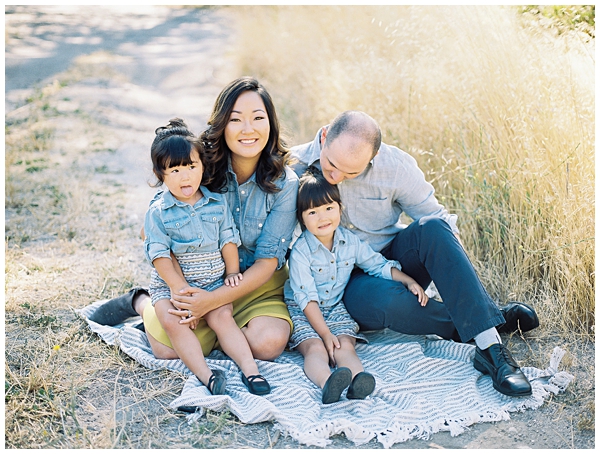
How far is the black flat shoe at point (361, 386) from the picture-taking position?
263cm

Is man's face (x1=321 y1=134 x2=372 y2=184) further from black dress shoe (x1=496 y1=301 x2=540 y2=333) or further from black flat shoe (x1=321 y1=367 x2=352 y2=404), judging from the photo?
black dress shoe (x1=496 y1=301 x2=540 y2=333)

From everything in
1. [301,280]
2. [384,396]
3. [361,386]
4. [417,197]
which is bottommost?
[384,396]

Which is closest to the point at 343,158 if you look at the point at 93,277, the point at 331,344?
the point at 331,344

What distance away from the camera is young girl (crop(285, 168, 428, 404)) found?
9.75 feet

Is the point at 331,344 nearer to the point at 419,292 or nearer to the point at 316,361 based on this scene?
the point at 316,361

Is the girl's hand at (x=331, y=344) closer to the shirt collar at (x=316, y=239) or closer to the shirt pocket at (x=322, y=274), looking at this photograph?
the shirt pocket at (x=322, y=274)

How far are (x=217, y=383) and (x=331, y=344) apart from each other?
1.92ft

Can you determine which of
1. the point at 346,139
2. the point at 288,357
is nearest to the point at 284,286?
the point at 288,357

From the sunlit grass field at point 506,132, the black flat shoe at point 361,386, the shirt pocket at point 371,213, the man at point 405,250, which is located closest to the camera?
the black flat shoe at point 361,386

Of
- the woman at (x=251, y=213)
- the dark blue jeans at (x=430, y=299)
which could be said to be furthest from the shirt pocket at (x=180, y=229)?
the dark blue jeans at (x=430, y=299)

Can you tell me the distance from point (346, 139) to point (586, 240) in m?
1.41

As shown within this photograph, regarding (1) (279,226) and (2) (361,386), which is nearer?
(2) (361,386)

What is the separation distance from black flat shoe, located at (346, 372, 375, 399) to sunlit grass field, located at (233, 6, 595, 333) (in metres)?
1.19

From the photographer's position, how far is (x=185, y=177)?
114 inches
